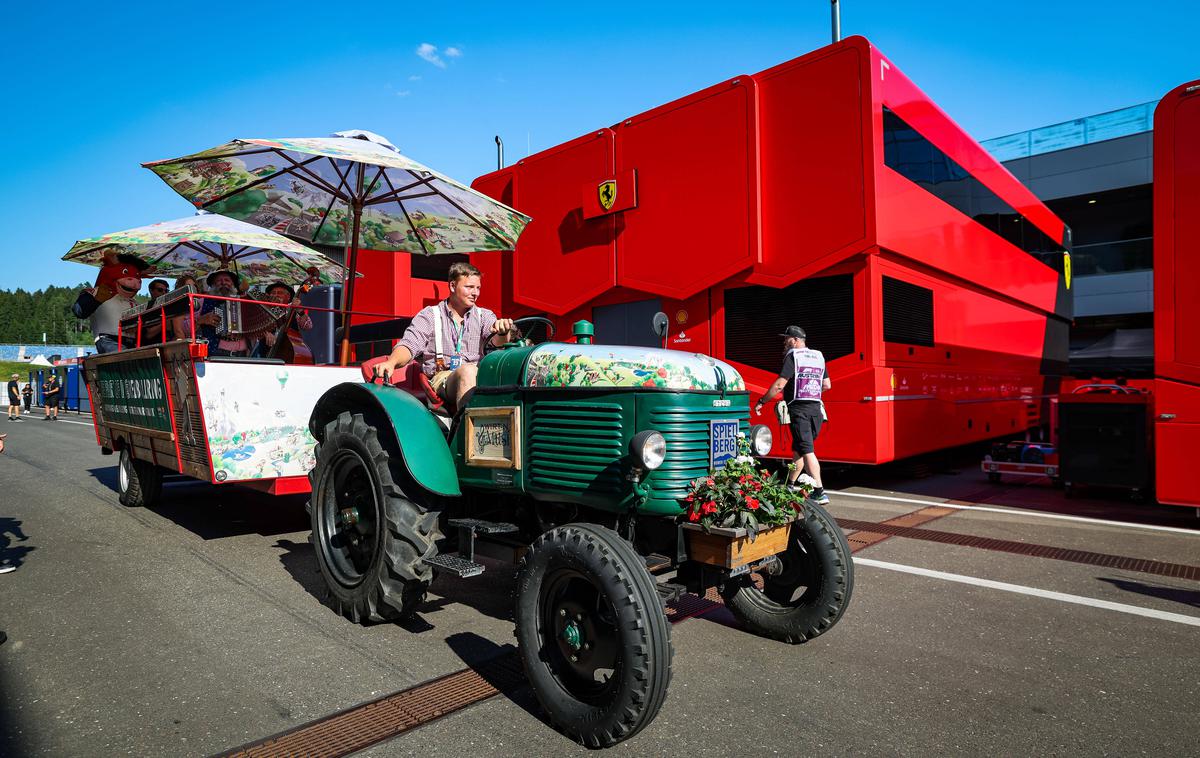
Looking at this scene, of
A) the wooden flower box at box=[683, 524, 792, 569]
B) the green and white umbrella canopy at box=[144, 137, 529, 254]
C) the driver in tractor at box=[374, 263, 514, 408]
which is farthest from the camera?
the green and white umbrella canopy at box=[144, 137, 529, 254]

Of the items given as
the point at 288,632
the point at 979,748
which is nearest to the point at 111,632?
the point at 288,632

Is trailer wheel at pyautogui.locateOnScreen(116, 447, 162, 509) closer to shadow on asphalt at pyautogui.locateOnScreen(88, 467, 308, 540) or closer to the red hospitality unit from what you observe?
shadow on asphalt at pyautogui.locateOnScreen(88, 467, 308, 540)

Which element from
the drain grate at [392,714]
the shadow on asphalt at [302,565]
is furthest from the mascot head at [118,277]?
the drain grate at [392,714]

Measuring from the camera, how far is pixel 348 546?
4.11m

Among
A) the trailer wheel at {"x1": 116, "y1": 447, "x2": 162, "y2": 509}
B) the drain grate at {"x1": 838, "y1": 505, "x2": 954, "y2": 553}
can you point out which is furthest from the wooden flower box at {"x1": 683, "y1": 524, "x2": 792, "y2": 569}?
the trailer wheel at {"x1": 116, "y1": 447, "x2": 162, "y2": 509}

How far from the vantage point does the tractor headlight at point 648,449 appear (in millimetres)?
2688

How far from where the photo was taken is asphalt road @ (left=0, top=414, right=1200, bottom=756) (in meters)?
2.56

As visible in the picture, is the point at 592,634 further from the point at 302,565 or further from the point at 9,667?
the point at 302,565

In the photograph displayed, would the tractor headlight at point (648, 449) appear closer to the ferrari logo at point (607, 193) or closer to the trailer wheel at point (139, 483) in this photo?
the trailer wheel at point (139, 483)

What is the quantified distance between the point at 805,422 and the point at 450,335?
4.15 m

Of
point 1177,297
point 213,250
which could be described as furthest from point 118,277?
point 1177,297

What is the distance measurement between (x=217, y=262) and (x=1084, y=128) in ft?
90.6

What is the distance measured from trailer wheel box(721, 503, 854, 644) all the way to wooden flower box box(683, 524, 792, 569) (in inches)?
18.7

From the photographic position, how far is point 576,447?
3.05 metres
